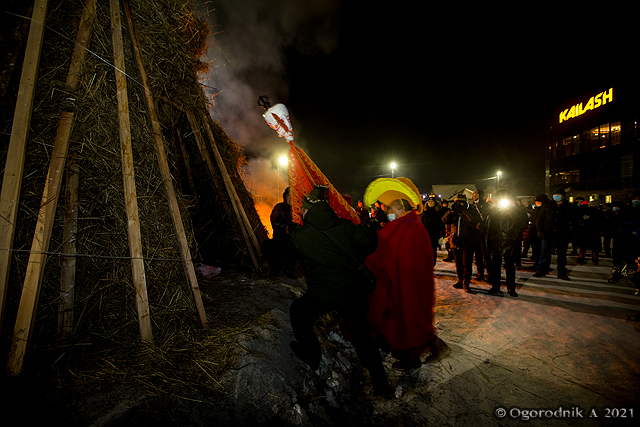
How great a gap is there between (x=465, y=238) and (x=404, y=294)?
3.47 metres

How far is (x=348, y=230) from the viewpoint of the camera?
2.70 metres

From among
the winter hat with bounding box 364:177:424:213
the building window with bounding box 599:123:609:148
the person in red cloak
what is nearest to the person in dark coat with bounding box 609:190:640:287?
the winter hat with bounding box 364:177:424:213

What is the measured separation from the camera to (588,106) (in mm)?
27891

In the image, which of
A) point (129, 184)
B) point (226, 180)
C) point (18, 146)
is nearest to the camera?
point (18, 146)

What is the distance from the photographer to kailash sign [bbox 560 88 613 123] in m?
25.9

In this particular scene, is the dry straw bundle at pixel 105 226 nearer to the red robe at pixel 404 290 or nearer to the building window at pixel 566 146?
the red robe at pixel 404 290

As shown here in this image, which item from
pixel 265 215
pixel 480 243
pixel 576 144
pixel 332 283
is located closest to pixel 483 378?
pixel 332 283

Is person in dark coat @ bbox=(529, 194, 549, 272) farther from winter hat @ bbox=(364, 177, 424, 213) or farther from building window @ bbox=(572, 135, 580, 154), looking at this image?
building window @ bbox=(572, 135, 580, 154)

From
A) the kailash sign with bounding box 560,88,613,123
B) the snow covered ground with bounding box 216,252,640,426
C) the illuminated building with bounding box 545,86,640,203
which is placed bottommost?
the snow covered ground with bounding box 216,252,640,426

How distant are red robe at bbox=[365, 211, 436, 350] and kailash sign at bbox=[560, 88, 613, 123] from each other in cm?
3594

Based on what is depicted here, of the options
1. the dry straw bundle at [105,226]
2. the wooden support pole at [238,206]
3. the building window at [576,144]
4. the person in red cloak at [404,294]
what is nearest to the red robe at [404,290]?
the person in red cloak at [404,294]

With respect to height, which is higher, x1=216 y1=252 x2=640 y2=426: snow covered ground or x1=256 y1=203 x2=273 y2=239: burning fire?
x1=256 y1=203 x2=273 y2=239: burning fire

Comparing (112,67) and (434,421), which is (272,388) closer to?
(434,421)

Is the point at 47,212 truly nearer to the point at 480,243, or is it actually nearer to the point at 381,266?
the point at 381,266
